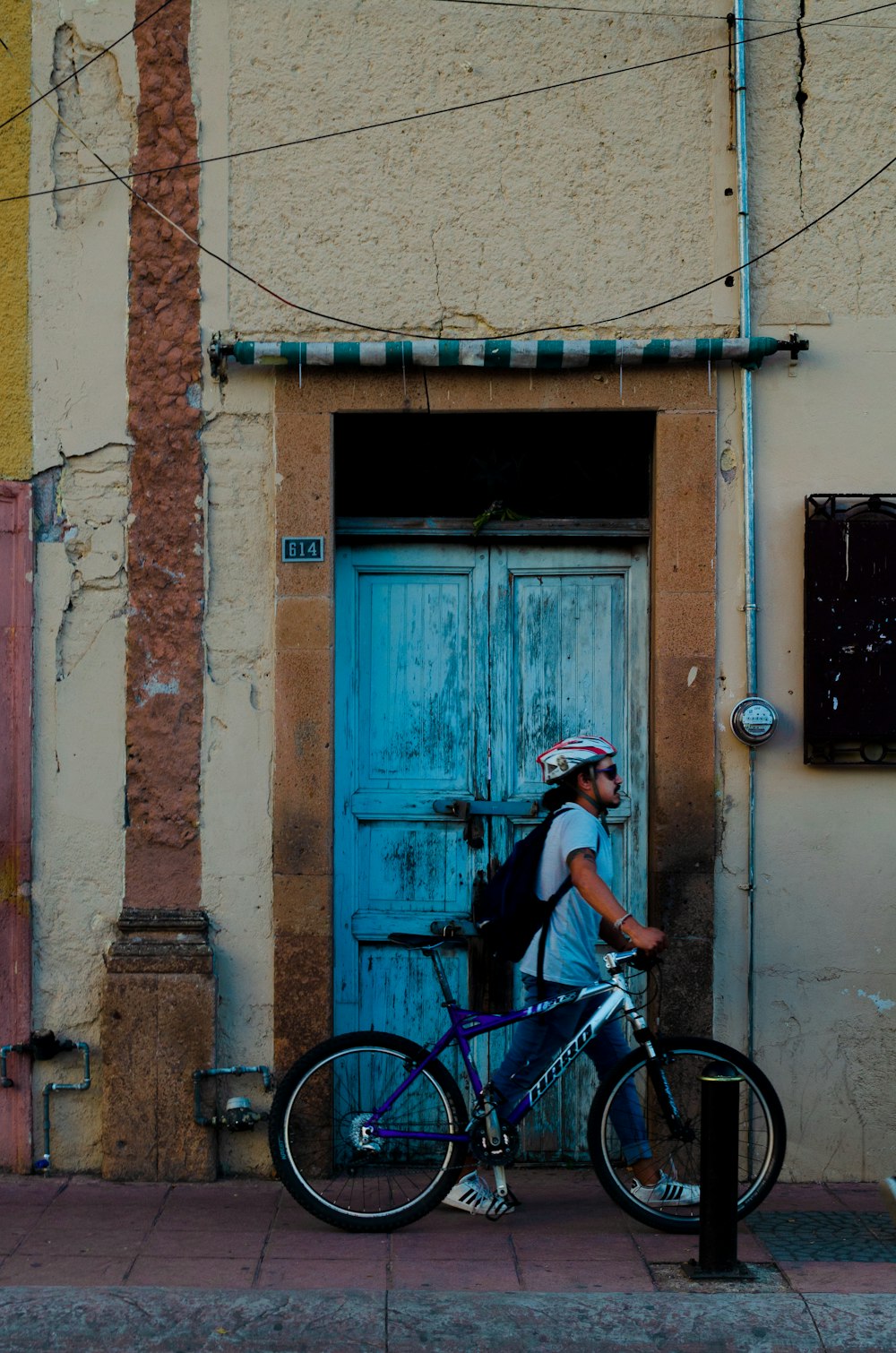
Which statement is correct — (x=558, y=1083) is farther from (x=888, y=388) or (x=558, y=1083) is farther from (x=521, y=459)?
(x=888, y=388)

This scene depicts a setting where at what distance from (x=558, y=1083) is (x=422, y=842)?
3.83 ft

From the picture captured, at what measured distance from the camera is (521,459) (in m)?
5.97

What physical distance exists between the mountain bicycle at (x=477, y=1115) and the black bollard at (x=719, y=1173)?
0.36 m

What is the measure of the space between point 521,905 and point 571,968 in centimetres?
Answer: 29

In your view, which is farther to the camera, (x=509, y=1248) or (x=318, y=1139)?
(x=318, y=1139)

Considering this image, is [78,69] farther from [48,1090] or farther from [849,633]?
Result: [48,1090]

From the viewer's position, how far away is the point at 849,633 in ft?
18.2

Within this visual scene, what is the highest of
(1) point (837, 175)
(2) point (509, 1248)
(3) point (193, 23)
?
(3) point (193, 23)

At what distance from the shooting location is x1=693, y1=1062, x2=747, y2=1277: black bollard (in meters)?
4.27

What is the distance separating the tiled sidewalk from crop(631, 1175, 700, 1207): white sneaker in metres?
0.12

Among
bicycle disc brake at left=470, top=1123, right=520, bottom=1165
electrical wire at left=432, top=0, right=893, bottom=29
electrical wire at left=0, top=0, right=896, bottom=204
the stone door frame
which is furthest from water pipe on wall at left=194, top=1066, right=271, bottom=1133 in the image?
electrical wire at left=432, top=0, right=893, bottom=29

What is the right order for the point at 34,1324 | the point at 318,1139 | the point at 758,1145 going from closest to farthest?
the point at 34,1324, the point at 758,1145, the point at 318,1139

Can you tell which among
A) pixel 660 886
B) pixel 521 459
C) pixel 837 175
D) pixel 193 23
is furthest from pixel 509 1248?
pixel 193 23

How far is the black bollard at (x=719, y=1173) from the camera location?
427cm
